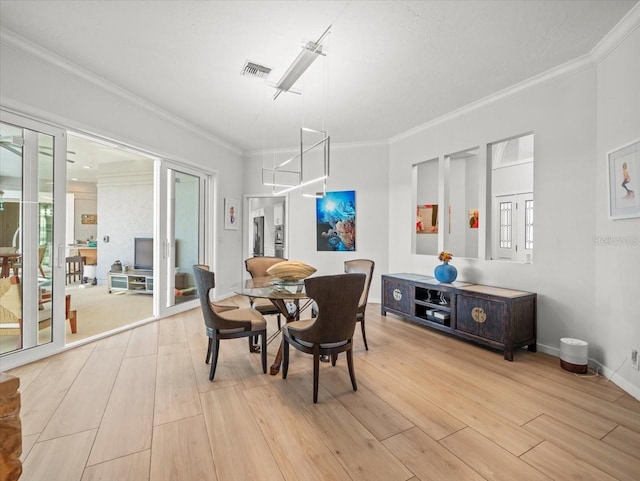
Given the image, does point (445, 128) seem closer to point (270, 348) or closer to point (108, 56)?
point (270, 348)

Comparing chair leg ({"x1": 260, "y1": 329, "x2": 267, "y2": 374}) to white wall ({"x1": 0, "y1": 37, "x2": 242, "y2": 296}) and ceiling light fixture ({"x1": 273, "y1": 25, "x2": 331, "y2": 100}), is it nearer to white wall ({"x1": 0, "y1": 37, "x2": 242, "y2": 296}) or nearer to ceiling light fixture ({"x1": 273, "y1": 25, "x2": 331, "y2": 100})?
ceiling light fixture ({"x1": 273, "y1": 25, "x2": 331, "y2": 100})

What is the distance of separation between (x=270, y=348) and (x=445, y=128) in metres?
3.70

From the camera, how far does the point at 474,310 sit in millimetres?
3273

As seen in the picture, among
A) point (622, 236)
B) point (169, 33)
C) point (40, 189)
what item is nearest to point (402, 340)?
point (622, 236)

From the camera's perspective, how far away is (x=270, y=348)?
10.8 ft

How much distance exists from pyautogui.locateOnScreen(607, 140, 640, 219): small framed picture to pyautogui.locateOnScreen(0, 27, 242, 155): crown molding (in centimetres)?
488

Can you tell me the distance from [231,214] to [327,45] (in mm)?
3726

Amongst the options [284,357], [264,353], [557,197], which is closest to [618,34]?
[557,197]

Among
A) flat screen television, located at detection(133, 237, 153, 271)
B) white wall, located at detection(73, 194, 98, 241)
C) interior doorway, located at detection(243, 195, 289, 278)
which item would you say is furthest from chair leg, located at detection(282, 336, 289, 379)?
white wall, located at detection(73, 194, 98, 241)

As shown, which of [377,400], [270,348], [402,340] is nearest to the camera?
[377,400]

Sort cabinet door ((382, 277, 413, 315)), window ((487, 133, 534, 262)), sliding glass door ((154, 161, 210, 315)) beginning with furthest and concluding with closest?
1. window ((487, 133, 534, 262))
2. sliding glass door ((154, 161, 210, 315))
3. cabinet door ((382, 277, 413, 315))

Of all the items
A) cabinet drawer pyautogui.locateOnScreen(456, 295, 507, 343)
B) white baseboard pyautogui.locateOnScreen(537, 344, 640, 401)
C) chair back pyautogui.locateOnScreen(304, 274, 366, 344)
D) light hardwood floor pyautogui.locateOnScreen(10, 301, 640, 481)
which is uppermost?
chair back pyautogui.locateOnScreen(304, 274, 366, 344)

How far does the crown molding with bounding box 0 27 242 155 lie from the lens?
2.56m

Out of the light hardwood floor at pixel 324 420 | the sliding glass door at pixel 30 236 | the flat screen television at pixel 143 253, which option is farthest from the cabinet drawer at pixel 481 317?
the flat screen television at pixel 143 253
